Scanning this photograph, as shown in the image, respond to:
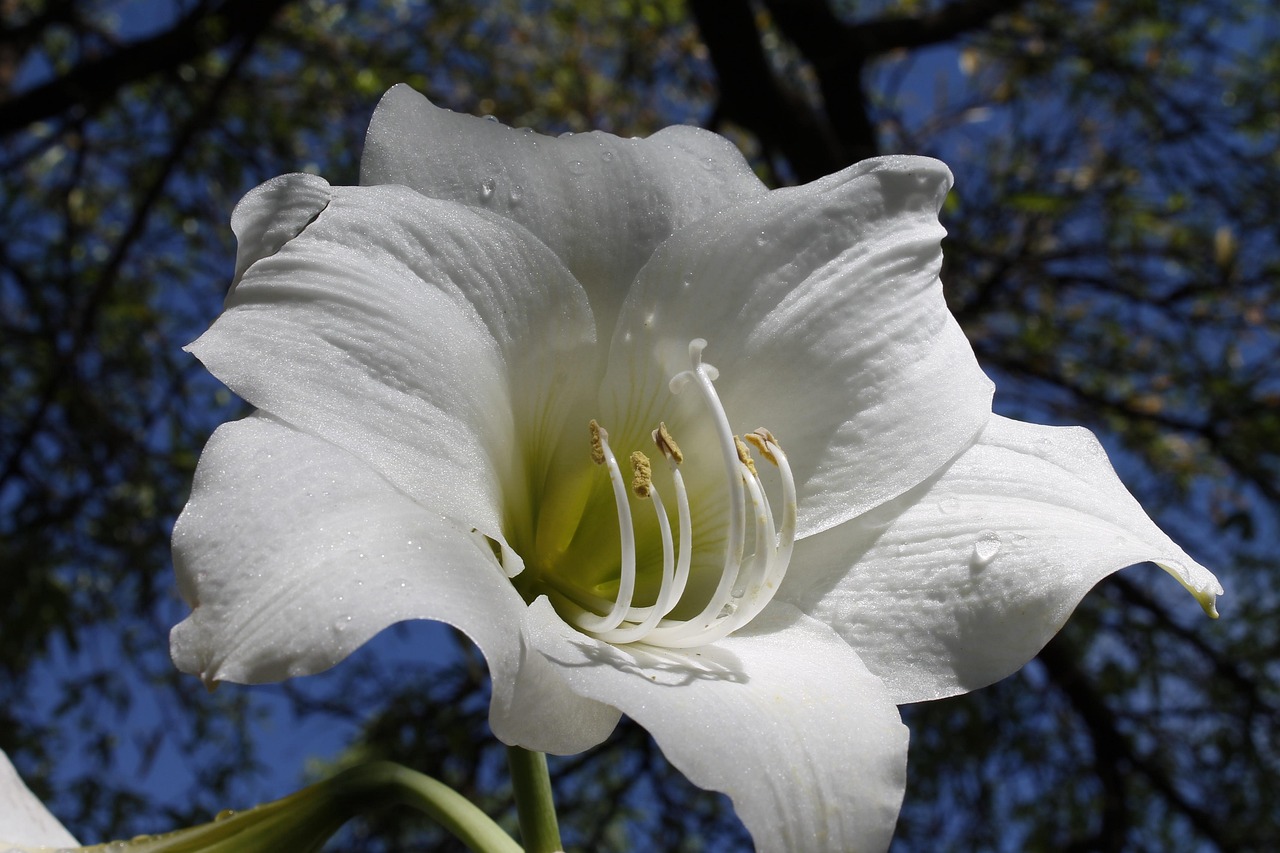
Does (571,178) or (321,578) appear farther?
(571,178)

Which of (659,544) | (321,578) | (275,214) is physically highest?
(275,214)

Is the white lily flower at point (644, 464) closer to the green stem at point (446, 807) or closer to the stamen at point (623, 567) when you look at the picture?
the stamen at point (623, 567)

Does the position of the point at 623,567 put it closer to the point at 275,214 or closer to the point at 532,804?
the point at 532,804

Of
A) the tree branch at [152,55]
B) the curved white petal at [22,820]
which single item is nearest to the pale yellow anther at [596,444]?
the curved white petal at [22,820]

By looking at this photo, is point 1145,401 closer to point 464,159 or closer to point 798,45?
point 798,45

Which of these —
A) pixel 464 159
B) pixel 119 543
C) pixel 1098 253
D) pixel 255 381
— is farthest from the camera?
pixel 1098 253

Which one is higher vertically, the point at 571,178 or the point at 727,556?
the point at 571,178

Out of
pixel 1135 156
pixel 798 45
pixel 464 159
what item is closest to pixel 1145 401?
pixel 1135 156

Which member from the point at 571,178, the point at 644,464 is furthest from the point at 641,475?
the point at 571,178
